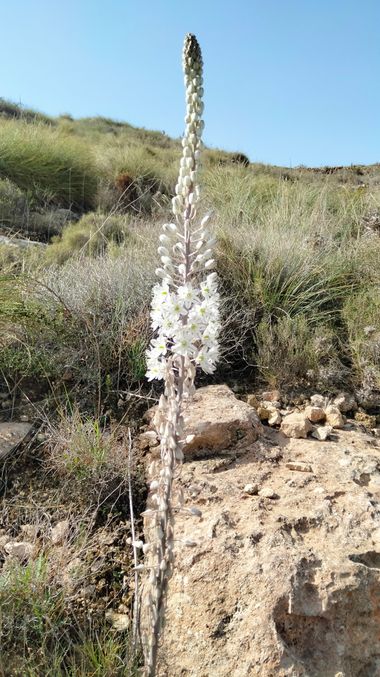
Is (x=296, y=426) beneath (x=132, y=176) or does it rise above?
beneath

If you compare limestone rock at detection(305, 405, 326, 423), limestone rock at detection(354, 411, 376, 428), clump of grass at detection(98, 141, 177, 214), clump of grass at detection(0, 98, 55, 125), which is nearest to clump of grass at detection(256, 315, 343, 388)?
limestone rock at detection(354, 411, 376, 428)

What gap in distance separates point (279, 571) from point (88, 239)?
216 inches

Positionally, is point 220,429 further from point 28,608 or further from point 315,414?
point 28,608

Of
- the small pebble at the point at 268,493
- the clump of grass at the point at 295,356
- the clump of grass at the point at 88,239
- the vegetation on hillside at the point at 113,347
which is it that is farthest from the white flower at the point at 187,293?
Result: the clump of grass at the point at 88,239

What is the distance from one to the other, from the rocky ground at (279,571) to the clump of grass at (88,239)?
3.64 metres

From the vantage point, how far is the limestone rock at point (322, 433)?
3.02m

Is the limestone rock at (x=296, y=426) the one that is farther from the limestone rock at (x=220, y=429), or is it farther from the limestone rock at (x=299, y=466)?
the limestone rock at (x=299, y=466)

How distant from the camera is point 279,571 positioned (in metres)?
2.08

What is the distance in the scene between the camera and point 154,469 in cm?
196

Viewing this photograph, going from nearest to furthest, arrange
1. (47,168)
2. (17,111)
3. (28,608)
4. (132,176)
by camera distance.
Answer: (28,608) → (47,168) → (132,176) → (17,111)

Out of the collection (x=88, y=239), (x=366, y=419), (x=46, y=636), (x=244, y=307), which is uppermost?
(x=88, y=239)

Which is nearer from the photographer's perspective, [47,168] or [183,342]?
[183,342]

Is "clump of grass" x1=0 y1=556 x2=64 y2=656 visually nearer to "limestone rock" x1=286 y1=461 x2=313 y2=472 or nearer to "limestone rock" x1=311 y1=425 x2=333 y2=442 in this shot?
"limestone rock" x1=286 y1=461 x2=313 y2=472

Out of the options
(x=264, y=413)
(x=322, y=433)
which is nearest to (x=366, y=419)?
(x=322, y=433)
